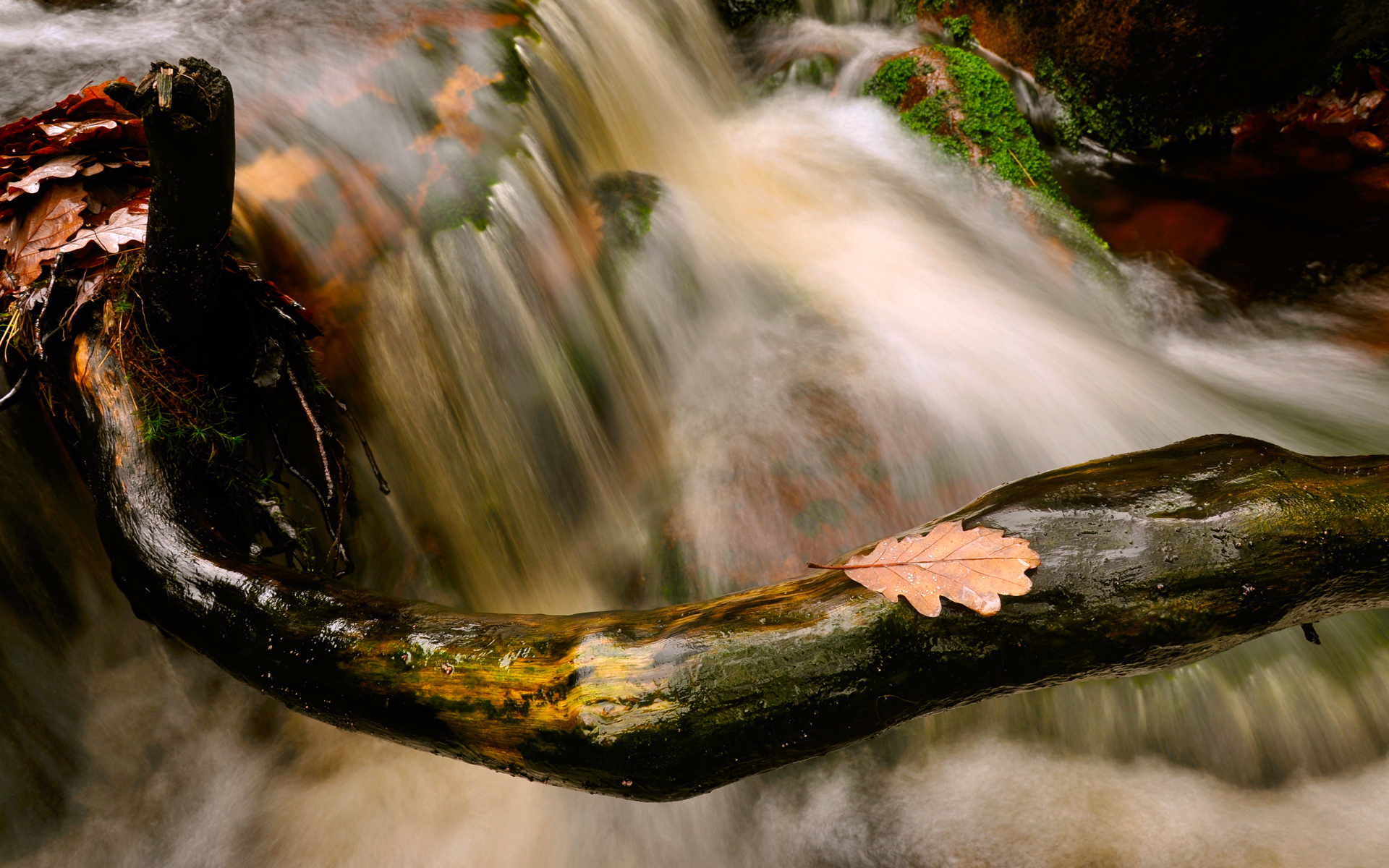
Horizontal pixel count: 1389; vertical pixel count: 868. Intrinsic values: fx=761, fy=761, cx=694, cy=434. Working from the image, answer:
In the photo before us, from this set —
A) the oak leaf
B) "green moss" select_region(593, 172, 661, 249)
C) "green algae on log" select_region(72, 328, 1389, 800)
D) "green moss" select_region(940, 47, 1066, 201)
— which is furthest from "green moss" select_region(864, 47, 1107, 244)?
the oak leaf

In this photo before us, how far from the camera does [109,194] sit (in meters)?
2.23

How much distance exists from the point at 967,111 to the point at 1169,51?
1.23m

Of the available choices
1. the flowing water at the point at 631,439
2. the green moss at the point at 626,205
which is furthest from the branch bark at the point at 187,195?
the green moss at the point at 626,205

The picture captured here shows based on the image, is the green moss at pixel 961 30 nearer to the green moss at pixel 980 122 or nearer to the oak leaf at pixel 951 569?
the green moss at pixel 980 122

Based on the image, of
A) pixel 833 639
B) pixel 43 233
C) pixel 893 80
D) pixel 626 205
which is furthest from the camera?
pixel 893 80

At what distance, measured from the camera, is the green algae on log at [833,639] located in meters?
1.47

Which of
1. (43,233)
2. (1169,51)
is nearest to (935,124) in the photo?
(1169,51)

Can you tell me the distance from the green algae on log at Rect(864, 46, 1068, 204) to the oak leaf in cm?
362

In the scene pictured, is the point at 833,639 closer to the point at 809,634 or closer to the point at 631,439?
the point at 809,634

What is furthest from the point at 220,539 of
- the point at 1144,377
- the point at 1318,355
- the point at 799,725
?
the point at 1318,355

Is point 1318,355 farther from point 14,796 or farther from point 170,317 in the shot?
point 14,796

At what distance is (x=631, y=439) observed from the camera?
10.8ft

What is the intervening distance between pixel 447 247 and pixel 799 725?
2394 mm

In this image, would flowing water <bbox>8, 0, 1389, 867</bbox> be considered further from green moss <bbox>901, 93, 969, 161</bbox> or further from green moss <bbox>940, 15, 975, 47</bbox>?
green moss <bbox>940, 15, 975, 47</bbox>
